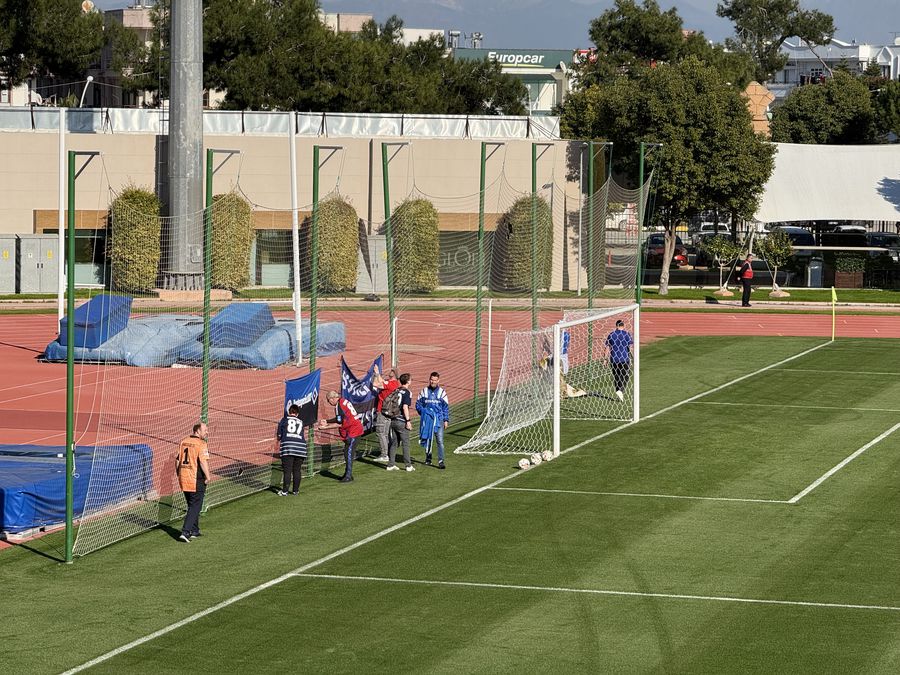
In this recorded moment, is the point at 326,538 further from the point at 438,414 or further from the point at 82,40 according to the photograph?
the point at 82,40

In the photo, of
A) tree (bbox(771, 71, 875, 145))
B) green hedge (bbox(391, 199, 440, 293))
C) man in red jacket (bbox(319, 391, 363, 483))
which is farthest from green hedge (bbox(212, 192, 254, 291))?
tree (bbox(771, 71, 875, 145))

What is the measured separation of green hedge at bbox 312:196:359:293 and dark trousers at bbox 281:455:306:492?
75.3 feet

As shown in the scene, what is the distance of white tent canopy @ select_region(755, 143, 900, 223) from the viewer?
197 ft

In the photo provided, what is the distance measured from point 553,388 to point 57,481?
958 centimetres

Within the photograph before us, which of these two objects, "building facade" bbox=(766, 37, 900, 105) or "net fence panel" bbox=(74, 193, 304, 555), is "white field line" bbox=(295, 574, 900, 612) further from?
"building facade" bbox=(766, 37, 900, 105)

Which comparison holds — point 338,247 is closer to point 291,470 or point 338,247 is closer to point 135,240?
point 135,240

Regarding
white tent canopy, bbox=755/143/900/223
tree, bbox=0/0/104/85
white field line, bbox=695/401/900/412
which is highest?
tree, bbox=0/0/104/85

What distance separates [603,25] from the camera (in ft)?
271

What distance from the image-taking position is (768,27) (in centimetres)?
12938

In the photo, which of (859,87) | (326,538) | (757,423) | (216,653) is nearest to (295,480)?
(326,538)

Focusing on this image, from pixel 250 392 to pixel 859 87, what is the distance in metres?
67.3

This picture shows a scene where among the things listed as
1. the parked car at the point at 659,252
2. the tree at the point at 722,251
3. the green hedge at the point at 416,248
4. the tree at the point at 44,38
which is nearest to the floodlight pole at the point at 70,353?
the green hedge at the point at 416,248

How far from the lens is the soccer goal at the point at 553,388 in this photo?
25016 millimetres

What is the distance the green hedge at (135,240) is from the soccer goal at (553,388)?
16.8m
